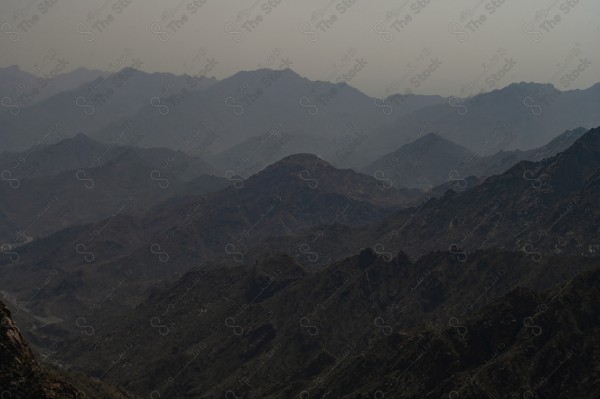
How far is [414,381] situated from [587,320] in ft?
163

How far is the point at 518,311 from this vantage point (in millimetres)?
170750

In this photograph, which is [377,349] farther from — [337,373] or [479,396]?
[479,396]

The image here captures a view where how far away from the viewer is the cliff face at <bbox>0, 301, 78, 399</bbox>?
201ft

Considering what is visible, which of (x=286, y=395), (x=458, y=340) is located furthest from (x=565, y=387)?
(x=286, y=395)

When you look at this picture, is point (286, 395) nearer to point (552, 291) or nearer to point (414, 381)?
point (414, 381)

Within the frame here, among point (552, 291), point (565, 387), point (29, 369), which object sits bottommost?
point (565, 387)

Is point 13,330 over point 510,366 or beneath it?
over

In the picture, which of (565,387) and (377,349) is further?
(377,349)

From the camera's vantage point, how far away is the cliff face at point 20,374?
61.3 m

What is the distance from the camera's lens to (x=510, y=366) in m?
147

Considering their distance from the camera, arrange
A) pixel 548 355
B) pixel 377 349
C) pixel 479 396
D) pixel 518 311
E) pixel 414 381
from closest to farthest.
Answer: pixel 479 396
pixel 548 355
pixel 414 381
pixel 518 311
pixel 377 349

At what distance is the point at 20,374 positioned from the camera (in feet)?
205

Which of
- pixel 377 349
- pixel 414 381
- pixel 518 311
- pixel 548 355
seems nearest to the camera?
pixel 548 355

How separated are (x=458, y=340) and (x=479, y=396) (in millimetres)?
28071
